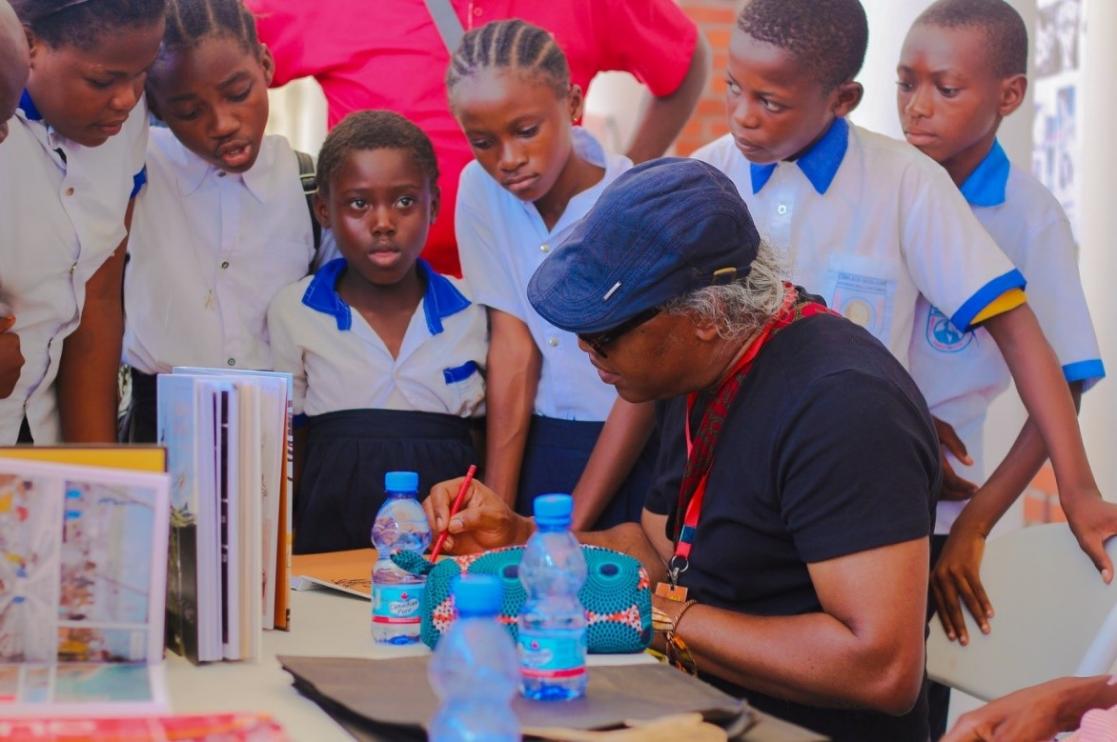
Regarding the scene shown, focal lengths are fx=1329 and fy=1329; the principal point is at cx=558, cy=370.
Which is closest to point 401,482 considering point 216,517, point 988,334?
point 216,517

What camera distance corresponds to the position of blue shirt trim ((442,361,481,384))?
113 inches

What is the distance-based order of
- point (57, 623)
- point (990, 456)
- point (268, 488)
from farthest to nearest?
point (990, 456)
point (268, 488)
point (57, 623)

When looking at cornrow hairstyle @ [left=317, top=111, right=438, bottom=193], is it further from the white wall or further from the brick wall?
the brick wall

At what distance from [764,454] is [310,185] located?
1459mm

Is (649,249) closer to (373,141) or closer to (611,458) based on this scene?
(611,458)

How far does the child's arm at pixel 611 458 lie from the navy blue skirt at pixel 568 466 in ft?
0.26

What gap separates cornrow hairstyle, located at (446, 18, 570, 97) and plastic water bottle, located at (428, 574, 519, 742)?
168 centimetres

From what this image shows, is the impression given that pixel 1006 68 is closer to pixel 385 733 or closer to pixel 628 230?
pixel 628 230

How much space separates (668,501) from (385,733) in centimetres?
95

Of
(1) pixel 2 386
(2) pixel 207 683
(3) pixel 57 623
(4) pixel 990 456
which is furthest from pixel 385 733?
(4) pixel 990 456

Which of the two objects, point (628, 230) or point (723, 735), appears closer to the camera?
point (723, 735)

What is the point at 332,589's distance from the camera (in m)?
2.19

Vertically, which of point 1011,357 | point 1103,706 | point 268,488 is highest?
point 1011,357

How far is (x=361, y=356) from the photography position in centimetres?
286
